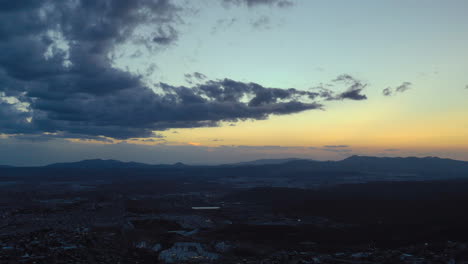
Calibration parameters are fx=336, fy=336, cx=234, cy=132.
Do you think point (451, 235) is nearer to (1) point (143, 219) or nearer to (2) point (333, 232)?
(2) point (333, 232)

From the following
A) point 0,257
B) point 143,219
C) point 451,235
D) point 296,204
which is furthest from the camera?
point 296,204

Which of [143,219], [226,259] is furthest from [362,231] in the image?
[143,219]

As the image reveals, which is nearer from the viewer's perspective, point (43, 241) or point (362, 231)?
point (43, 241)

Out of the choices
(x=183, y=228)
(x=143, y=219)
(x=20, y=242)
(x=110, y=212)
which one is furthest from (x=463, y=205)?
(x=20, y=242)

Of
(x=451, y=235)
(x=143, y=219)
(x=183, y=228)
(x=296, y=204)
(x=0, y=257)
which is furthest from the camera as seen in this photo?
(x=296, y=204)

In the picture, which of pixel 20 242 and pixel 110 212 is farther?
pixel 110 212

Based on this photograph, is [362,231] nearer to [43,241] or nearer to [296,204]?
[296,204]

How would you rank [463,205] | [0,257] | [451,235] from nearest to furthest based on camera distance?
[0,257]
[451,235]
[463,205]

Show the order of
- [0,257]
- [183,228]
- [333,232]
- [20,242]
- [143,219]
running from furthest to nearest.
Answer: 1. [143,219]
2. [183,228]
3. [333,232]
4. [20,242]
5. [0,257]
